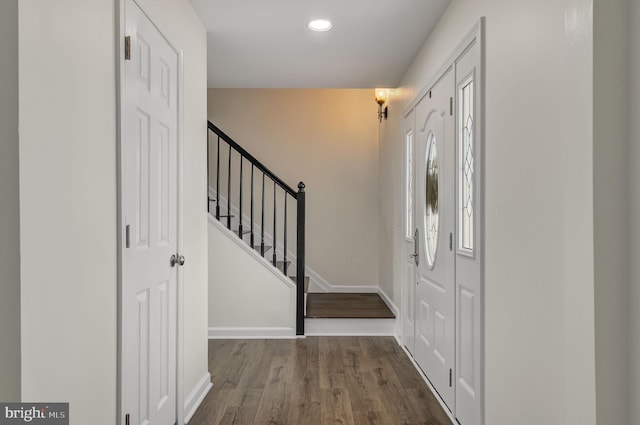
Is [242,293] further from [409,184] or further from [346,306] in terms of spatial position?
[409,184]

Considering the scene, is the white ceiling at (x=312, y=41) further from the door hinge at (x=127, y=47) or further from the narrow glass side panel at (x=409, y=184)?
the door hinge at (x=127, y=47)

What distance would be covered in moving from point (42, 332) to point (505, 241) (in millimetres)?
1741

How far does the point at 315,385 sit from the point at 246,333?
148 cm

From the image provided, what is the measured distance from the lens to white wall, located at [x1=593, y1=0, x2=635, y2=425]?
133cm

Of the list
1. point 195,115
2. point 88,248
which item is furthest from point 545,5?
point 195,115

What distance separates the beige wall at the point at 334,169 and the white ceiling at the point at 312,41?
1.42 m

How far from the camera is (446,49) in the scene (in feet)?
9.78

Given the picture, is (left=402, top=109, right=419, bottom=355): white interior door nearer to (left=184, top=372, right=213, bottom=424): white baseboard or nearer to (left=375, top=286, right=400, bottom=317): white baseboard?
(left=375, top=286, right=400, bottom=317): white baseboard

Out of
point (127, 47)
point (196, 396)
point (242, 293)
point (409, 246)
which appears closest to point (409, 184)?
point (409, 246)

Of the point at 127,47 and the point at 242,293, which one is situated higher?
the point at 127,47

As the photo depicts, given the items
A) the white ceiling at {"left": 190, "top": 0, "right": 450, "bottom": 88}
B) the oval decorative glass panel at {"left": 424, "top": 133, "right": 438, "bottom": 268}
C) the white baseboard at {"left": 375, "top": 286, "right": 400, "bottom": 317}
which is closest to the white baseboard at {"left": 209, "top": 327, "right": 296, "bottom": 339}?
the white baseboard at {"left": 375, "top": 286, "right": 400, "bottom": 317}

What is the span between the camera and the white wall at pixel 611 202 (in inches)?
52.2

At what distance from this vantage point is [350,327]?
481 cm

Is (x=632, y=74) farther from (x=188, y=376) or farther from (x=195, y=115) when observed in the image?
(x=188, y=376)
